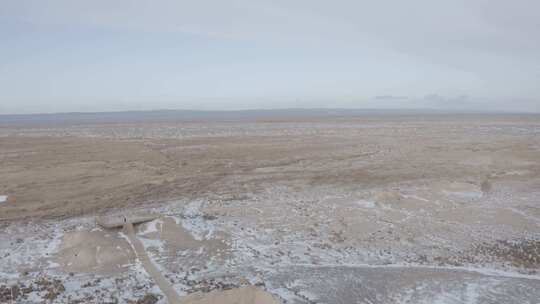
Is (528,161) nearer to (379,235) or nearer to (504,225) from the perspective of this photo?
(504,225)

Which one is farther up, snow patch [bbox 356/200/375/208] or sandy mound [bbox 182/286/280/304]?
sandy mound [bbox 182/286/280/304]

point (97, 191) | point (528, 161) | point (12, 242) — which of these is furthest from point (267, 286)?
point (528, 161)

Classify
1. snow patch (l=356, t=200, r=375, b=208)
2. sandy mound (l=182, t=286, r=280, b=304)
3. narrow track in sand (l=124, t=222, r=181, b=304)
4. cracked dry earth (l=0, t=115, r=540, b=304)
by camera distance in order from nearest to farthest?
sandy mound (l=182, t=286, r=280, b=304), narrow track in sand (l=124, t=222, r=181, b=304), cracked dry earth (l=0, t=115, r=540, b=304), snow patch (l=356, t=200, r=375, b=208)

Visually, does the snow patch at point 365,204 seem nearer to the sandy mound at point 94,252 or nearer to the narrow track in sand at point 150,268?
the narrow track in sand at point 150,268

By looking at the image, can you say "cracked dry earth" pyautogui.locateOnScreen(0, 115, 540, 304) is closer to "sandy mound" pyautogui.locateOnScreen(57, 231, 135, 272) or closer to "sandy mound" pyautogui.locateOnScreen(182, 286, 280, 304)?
"sandy mound" pyautogui.locateOnScreen(57, 231, 135, 272)

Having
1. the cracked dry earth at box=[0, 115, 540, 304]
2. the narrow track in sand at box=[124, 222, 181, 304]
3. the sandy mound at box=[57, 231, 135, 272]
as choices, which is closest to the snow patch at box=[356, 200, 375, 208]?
the cracked dry earth at box=[0, 115, 540, 304]

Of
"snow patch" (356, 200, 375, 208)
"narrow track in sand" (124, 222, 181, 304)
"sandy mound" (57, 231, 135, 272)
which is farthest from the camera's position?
"snow patch" (356, 200, 375, 208)

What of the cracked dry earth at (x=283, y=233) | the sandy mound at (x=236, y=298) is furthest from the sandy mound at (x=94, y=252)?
the sandy mound at (x=236, y=298)
